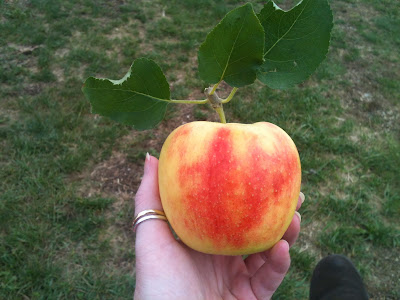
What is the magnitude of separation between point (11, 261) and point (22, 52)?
1.92m

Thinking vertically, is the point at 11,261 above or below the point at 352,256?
above

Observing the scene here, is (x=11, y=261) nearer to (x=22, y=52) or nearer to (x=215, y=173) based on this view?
Result: (x=215, y=173)

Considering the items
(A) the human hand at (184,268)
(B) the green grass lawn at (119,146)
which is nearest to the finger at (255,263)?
(A) the human hand at (184,268)

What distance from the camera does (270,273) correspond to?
3.99 ft

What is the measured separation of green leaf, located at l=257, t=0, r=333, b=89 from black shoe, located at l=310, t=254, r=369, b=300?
4.13 ft

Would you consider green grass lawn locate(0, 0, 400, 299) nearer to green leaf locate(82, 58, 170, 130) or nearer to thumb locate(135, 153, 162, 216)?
thumb locate(135, 153, 162, 216)

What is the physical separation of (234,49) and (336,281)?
5.17 ft

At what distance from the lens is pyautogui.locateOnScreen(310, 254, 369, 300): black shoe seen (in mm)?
1846

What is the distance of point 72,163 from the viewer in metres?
2.15

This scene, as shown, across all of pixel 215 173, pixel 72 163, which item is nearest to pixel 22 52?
pixel 72 163

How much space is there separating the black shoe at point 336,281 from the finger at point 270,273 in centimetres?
68

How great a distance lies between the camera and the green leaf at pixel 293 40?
3.00 ft

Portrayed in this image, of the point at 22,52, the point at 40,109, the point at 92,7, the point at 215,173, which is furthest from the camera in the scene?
the point at 92,7

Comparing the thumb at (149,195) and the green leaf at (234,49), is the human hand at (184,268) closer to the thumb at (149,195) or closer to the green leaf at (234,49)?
the thumb at (149,195)
